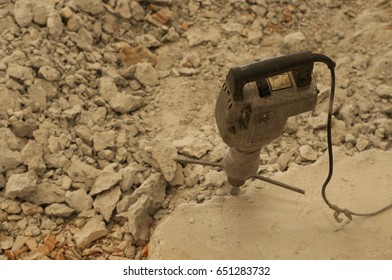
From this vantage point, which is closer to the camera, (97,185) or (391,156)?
(97,185)

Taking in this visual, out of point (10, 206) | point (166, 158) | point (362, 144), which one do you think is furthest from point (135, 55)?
point (362, 144)

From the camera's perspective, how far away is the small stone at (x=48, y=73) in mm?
2236

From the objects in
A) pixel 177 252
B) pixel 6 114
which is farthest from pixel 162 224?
pixel 6 114

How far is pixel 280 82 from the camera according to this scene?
156cm

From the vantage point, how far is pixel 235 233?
1.93 metres

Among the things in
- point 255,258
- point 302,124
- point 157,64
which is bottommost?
point 255,258

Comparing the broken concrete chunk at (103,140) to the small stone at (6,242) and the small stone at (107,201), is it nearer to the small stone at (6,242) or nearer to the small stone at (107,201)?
the small stone at (107,201)

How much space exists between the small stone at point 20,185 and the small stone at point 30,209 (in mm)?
41

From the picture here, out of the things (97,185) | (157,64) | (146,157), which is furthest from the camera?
(157,64)

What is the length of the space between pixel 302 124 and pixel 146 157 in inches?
33.7

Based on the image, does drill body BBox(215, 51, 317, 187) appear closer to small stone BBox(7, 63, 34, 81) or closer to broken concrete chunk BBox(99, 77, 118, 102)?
broken concrete chunk BBox(99, 77, 118, 102)

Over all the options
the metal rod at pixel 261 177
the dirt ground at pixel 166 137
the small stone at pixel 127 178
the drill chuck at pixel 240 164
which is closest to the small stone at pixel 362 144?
the dirt ground at pixel 166 137

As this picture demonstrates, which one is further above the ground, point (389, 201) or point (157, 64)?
point (157, 64)

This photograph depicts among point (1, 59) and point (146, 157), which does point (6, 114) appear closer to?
point (1, 59)
